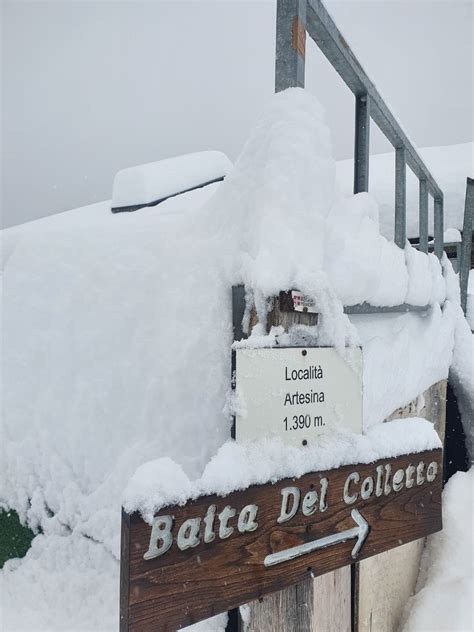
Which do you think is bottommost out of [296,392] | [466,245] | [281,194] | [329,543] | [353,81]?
[329,543]

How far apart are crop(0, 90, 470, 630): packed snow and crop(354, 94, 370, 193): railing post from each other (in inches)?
5.8

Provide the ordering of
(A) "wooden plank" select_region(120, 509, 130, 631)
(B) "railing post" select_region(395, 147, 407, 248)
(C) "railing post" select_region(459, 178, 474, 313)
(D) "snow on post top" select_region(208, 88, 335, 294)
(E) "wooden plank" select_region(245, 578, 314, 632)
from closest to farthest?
(A) "wooden plank" select_region(120, 509, 130, 631) → (D) "snow on post top" select_region(208, 88, 335, 294) → (E) "wooden plank" select_region(245, 578, 314, 632) → (B) "railing post" select_region(395, 147, 407, 248) → (C) "railing post" select_region(459, 178, 474, 313)

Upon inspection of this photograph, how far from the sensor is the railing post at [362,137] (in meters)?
2.09

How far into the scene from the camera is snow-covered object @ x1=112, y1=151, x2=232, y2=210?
327 inches

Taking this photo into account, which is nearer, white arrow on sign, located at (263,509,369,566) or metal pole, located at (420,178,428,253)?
white arrow on sign, located at (263,509,369,566)

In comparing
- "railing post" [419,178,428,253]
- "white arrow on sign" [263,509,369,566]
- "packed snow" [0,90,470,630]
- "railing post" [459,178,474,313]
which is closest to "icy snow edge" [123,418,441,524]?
"packed snow" [0,90,470,630]

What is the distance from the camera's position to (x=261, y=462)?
42.4 inches

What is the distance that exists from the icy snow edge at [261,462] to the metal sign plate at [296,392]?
33mm

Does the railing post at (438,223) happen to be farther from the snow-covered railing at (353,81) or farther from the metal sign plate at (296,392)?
the metal sign plate at (296,392)

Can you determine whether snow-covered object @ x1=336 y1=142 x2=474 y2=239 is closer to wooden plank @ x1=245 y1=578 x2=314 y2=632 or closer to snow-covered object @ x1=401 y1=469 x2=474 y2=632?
snow-covered object @ x1=401 y1=469 x2=474 y2=632

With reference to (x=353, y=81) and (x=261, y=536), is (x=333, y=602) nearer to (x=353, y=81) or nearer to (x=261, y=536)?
(x=261, y=536)

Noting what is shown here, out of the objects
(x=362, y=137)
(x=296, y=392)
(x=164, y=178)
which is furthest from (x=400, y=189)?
(x=164, y=178)

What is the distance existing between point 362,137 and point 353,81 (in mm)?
223

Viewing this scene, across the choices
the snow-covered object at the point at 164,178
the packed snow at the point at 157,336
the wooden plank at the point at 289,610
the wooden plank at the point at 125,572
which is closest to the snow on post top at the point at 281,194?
the packed snow at the point at 157,336
